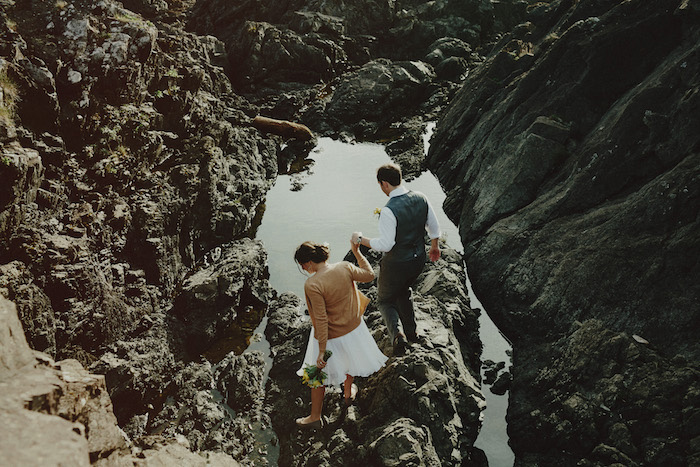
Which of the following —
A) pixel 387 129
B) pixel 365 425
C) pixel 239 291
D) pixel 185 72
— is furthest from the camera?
pixel 387 129

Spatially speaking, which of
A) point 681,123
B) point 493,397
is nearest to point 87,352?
point 493,397

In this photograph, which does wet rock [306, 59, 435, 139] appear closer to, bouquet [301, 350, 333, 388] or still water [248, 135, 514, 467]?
still water [248, 135, 514, 467]

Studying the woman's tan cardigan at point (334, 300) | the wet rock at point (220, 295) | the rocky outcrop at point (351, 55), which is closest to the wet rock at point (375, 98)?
the rocky outcrop at point (351, 55)

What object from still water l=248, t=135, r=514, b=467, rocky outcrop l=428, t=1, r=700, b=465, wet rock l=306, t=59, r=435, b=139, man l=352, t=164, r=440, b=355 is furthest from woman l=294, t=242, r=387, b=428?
wet rock l=306, t=59, r=435, b=139

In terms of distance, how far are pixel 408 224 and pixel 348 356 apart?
182cm

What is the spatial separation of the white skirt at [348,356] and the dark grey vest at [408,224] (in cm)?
104

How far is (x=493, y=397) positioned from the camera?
6609 millimetres

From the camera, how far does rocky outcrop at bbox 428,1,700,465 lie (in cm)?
524

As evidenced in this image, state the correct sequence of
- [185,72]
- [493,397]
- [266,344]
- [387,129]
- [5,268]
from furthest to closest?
[387,129] → [185,72] → [266,344] → [493,397] → [5,268]

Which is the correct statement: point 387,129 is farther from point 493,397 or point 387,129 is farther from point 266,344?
point 493,397

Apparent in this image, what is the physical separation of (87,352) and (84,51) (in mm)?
6400

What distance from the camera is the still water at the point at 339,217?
6.50 meters

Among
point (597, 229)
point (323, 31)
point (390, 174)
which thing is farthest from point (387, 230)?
point (323, 31)

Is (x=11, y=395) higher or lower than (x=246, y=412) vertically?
lower
